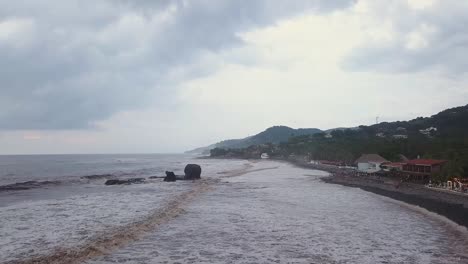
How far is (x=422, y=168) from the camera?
60312 millimetres

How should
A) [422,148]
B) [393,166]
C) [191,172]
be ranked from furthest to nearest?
[422,148]
[191,172]
[393,166]

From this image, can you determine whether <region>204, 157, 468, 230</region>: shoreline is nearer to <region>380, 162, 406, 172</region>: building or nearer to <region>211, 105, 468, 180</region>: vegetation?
<region>211, 105, 468, 180</region>: vegetation

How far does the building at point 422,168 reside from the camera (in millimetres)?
56875

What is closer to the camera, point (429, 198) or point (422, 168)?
point (429, 198)

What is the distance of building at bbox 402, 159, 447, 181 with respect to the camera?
187ft

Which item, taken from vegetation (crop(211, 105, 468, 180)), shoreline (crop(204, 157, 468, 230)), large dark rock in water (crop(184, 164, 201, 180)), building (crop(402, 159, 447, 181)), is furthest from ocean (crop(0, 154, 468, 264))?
large dark rock in water (crop(184, 164, 201, 180))

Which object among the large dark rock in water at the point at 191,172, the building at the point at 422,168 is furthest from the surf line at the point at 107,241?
the large dark rock in water at the point at 191,172

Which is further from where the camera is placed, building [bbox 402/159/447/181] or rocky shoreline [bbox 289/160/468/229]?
building [bbox 402/159/447/181]

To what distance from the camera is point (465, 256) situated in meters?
18.8

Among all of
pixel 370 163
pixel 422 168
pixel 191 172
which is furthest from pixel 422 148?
pixel 191 172

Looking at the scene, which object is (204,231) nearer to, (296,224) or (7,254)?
(296,224)

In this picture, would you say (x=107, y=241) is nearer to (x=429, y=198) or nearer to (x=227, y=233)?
(x=227, y=233)

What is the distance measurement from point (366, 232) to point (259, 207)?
42.3 ft

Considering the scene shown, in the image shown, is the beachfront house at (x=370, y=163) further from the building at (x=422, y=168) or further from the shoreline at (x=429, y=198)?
the shoreline at (x=429, y=198)
